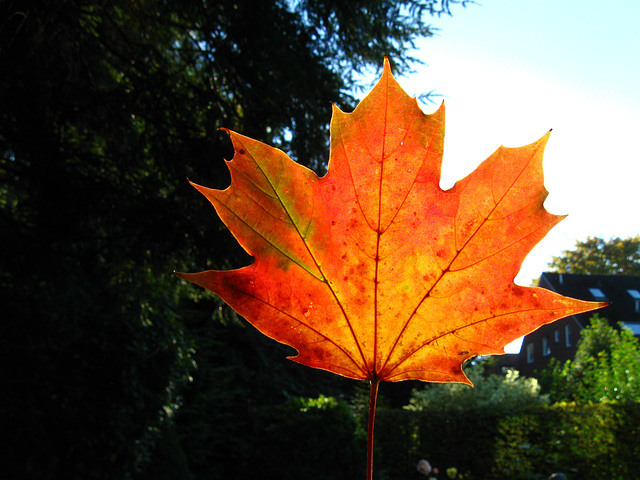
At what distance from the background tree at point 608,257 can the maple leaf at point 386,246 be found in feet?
120

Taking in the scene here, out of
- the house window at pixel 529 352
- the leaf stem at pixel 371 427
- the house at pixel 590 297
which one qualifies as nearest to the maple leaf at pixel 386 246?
the leaf stem at pixel 371 427

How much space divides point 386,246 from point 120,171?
4867 millimetres

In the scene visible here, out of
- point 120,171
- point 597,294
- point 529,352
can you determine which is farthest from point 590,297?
point 120,171

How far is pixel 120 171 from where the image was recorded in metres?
4.99

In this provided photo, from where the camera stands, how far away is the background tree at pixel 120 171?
14.5 feet

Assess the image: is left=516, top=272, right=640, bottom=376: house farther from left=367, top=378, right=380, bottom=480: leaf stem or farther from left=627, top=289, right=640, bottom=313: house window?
left=367, top=378, right=380, bottom=480: leaf stem

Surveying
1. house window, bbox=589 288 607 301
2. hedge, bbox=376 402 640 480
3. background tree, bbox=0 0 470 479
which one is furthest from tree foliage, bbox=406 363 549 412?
house window, bbox=589 288 607 301

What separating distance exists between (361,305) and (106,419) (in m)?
5.06

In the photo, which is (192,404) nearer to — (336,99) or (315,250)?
(336,99)

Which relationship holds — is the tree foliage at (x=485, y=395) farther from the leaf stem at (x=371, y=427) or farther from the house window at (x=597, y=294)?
the house window at (x=597, y=294)

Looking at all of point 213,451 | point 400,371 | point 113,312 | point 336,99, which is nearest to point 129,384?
point 113,312

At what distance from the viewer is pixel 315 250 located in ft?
2.29

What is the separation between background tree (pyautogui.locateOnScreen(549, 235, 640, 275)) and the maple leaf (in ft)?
120

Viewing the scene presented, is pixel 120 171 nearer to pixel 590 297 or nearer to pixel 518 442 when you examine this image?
pixel 518 442
